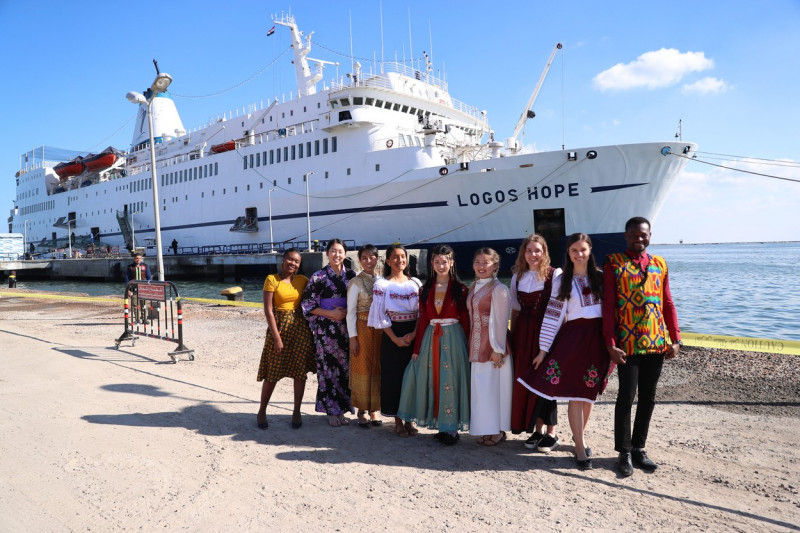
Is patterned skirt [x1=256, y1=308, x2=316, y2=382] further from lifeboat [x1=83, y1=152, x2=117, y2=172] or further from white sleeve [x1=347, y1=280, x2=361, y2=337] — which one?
lifeboat [x1=83, y1=152, x2=117, y2=172]

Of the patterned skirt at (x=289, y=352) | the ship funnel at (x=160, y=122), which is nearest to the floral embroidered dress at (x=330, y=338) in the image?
the patterned skirt at (x=289, y=352)

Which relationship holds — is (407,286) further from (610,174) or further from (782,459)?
(610,174)

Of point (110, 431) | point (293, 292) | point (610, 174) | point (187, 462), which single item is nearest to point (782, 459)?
point (293, 292)

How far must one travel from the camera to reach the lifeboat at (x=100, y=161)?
4088 centimetres

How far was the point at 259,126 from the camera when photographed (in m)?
28.6

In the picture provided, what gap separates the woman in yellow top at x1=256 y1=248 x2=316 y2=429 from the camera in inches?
156

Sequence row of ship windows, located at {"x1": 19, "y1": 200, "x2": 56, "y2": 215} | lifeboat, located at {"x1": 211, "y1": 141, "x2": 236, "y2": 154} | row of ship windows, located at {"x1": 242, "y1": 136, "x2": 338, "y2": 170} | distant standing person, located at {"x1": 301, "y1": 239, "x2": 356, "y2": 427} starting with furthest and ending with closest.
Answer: row of ship windows, located at {"x1": 19, "y1": 200, "x2": 56, "y2": 215}
lifeboat, located at {"x1": 211, "y1": 141, "x2": 236, "y2": 154}
row of ship windows, located at {"x1": 242, "y1": 136, "x2": 338, "y2": 170}
distant standing person, located at {"x1": 301, "y1": 239, "x2": 356, "y2": 427}

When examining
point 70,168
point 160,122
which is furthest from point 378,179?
point 70,168

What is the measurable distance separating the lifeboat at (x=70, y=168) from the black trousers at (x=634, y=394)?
50.0 meters

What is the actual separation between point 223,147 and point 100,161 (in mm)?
19076

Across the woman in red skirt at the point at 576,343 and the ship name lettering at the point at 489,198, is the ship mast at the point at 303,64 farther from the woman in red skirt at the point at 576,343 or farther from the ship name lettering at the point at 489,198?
the woman in red skirt at the point at 576,343

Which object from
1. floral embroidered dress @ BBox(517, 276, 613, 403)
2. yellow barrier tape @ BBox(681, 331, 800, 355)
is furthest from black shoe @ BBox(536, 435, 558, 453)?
yellow barrier tape @ BBox(681, 331, 800, 355)

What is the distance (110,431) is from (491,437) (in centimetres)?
284

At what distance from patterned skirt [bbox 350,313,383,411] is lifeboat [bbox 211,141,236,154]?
2645cm
